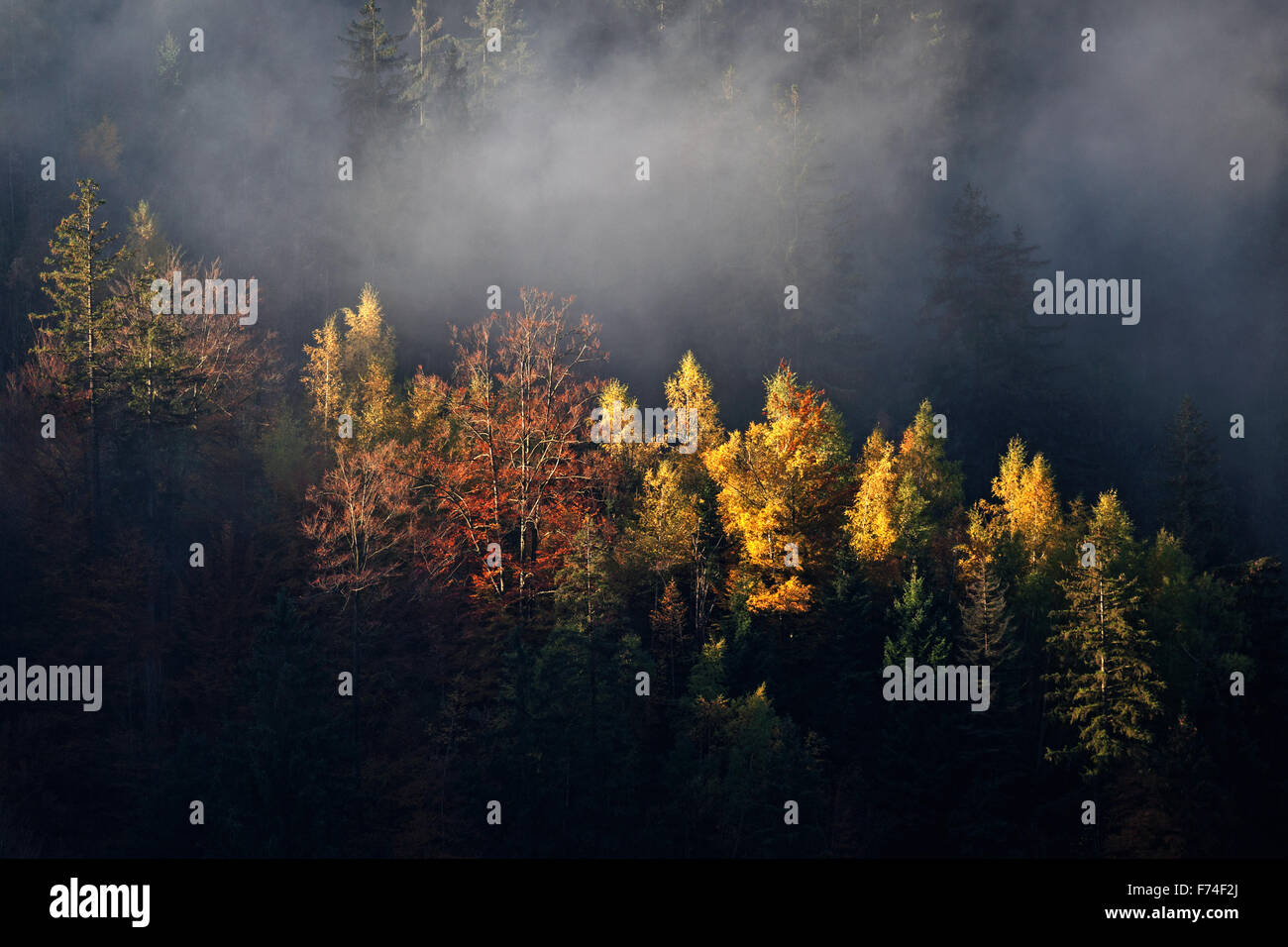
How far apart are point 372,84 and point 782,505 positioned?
58.0 meters

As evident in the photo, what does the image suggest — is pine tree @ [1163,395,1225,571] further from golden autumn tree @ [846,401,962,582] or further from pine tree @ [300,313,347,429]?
pine tree @ [300,313,347,429]

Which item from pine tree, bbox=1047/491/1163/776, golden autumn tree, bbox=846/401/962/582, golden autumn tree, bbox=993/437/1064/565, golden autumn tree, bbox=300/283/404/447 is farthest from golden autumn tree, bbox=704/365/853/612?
golden autumn tree, bbox=300/283/404/447

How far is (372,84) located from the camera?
298 feet

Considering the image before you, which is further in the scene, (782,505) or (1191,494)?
(1191,494)

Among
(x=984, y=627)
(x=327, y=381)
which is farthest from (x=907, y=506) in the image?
(x=327, y=381)

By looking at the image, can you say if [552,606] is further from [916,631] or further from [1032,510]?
[1032,510]

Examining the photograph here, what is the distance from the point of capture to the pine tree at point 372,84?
89.2 metres

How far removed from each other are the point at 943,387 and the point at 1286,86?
9585 centimetres

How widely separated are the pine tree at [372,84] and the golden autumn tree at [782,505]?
173ft

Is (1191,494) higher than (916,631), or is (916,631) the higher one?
(1191,494)

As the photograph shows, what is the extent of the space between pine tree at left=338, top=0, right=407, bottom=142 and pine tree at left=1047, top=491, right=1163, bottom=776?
64971 millimetres

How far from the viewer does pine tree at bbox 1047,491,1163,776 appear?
153 ft

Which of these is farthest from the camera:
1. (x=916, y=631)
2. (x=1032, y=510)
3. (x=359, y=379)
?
(x=359, y=379)
